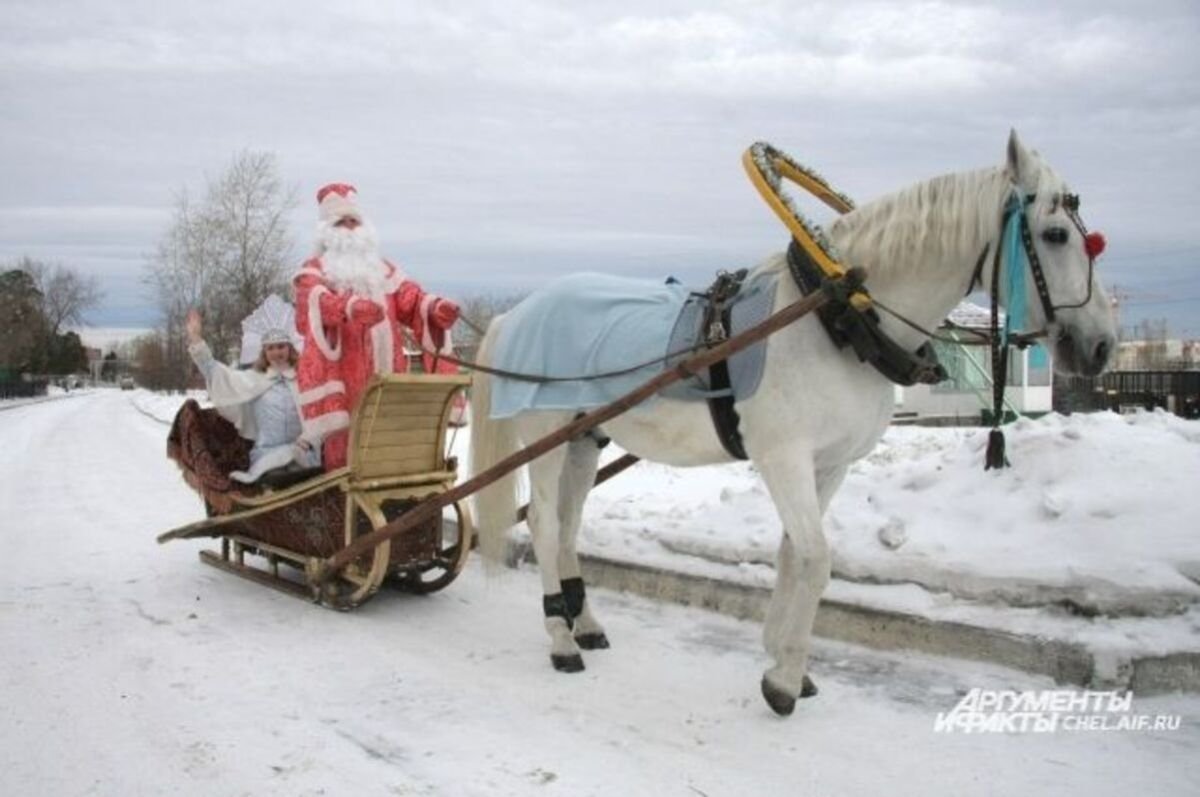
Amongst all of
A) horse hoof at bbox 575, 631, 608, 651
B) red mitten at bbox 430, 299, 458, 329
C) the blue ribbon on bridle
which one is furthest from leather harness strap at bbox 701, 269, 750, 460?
red mitten at bbox 430, 299, 458, 329

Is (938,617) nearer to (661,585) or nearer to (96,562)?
(661,585)

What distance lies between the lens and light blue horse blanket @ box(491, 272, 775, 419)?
12.3 ft

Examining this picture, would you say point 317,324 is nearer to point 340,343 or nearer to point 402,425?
point 340,343

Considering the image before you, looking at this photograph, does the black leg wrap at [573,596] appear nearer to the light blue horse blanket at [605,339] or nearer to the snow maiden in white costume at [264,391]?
the light blue horse blanket at [605,339]

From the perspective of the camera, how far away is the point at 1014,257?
322cm

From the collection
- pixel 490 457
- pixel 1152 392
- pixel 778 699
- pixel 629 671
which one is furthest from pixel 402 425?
pixel 1152 392

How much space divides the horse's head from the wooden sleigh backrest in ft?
9.80

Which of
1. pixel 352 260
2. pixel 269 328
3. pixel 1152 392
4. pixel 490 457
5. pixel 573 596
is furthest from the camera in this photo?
pixel 1152 392

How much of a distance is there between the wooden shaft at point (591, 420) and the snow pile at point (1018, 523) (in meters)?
1.49

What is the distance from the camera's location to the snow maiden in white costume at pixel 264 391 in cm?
562

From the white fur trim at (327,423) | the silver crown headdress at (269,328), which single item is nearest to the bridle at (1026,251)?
the white fur trim at (327,423)

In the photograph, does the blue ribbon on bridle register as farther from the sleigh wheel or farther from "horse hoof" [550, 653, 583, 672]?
the sleigh wheel

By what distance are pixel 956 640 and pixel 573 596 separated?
5.73 feet

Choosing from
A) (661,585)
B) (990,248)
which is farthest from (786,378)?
(661,585)
